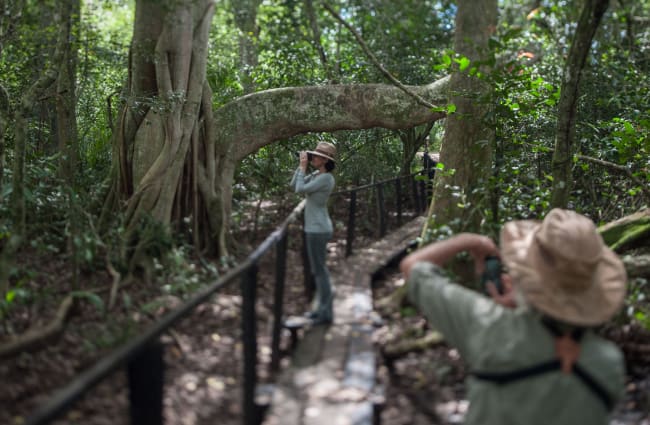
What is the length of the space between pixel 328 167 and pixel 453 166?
6.57ft

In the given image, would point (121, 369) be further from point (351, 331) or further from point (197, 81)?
point (197, 81)

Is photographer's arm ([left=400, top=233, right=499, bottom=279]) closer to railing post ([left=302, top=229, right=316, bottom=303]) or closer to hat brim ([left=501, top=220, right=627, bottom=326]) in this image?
hat brim ([left=501, top=220, right=627, bottom=326])

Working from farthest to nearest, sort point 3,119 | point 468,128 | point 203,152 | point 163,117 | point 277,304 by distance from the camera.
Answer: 1. point 203,152
2. point 163,117
3. point 468,128
4. point 3,119
5. point 277,304

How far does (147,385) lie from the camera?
221 cm

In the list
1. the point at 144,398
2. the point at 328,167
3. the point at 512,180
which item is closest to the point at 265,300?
the point at 328,167

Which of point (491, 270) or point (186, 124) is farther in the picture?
point (186, 124)

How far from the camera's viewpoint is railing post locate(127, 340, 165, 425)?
2.17 metres

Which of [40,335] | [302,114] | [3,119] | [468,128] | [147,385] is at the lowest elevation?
[40,335]

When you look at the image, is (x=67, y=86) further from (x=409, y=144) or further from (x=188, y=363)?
(x=409, y=144)

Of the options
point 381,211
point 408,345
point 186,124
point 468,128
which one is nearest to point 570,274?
point 408,345

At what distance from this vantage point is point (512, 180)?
299 inches

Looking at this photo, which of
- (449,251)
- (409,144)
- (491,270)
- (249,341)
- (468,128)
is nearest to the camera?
(449,251)

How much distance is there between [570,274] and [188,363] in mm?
1689

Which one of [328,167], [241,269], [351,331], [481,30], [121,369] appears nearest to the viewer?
[121,369]
